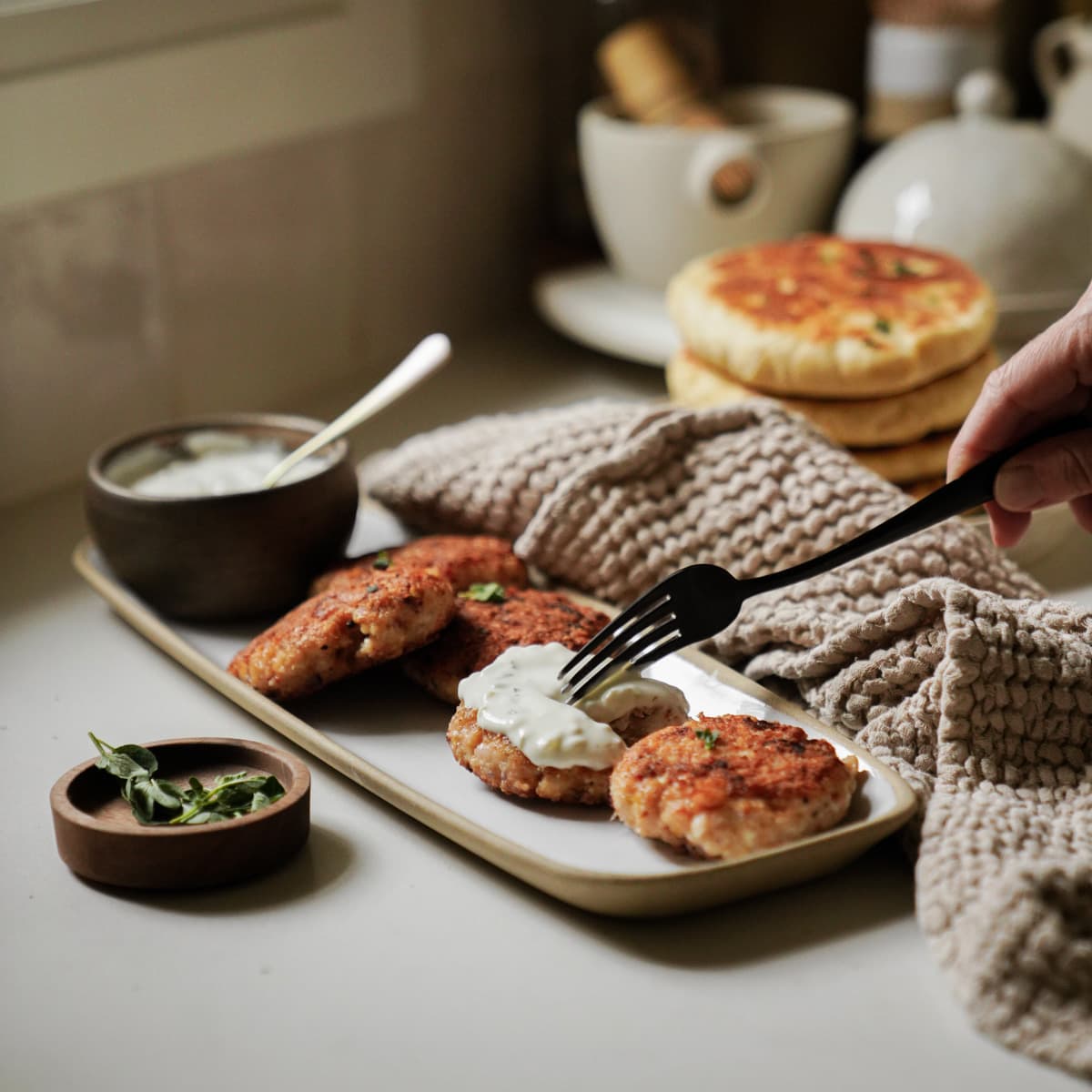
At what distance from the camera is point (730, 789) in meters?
0.91

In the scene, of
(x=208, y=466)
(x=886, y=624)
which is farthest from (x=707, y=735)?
(x=208, y=466)

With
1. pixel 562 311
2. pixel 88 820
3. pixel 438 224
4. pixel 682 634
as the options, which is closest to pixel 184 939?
pixel 88 820

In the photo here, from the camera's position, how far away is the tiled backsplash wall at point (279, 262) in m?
→ 1.68

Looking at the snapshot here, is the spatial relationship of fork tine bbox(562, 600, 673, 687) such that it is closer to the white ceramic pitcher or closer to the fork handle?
the fork handle

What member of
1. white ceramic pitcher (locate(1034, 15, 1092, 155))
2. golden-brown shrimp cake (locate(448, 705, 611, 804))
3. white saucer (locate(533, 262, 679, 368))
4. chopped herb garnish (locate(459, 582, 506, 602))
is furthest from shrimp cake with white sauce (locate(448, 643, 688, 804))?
white ceramic pitcher (locate(1034, 15, 1092, 155))

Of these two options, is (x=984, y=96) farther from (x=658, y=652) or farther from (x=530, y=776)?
(x=530, y=776)

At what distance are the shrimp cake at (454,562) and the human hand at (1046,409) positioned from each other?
0.43m

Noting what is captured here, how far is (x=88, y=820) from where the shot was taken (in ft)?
3.07

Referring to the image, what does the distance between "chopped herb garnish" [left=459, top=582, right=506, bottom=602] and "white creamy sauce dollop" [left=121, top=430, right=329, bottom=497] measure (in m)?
0.19

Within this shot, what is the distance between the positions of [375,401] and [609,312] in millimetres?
653

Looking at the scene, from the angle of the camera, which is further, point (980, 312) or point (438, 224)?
point (438, 224)

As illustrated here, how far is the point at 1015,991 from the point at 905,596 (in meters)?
0.33

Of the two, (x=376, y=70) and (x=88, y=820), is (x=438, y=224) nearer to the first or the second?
(x=376, y=70)

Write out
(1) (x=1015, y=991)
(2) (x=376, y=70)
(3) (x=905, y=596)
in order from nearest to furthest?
(1) (x=1015, y=991) < (3) (x=905, y=596) < (2) (x=376, y=70)
